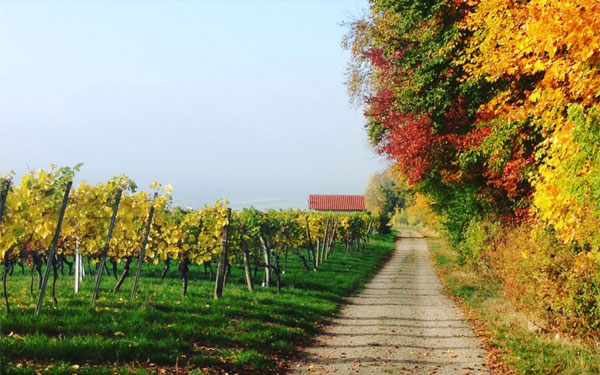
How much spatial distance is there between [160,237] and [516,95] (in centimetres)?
1029

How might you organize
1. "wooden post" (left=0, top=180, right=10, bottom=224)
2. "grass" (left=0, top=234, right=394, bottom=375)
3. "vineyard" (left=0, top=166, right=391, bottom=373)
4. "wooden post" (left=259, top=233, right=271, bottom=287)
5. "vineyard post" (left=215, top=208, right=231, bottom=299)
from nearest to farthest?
"grass" (left=0, top=234, right=394, bottom=375) → "wooden post" (left=0, top=180, right=10, bottom=224) → "vineyard" (left=0, top=166, right=391, bottom=373) → "vineyard post" (left=215, top=208, right=231, bottom=299) → "wooden post" (left=259, top=233, right=271, bottom=287)

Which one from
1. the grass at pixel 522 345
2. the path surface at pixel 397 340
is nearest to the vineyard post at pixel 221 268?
the path surface at pixel 397 340

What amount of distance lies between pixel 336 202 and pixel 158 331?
272ft

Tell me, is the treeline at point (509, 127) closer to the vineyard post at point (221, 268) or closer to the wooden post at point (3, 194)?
the vineyard post at point (221, 268)

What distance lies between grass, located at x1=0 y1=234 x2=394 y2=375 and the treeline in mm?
4786

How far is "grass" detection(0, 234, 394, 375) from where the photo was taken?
7.25 m

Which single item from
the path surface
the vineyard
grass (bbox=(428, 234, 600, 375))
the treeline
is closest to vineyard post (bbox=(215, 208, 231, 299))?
the vineyard

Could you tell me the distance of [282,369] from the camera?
8.20 m

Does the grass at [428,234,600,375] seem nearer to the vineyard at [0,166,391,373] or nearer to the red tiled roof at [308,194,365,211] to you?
the vineyard at [0,166,391,373]

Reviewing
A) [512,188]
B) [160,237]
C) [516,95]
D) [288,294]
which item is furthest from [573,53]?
[160,237]

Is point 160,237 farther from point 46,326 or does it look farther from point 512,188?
point 512,188

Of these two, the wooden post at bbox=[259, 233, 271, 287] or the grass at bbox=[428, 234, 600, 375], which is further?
the wooden post at bbox=[259, 233, 271, 287]

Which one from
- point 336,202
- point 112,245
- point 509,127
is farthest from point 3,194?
point 336,202

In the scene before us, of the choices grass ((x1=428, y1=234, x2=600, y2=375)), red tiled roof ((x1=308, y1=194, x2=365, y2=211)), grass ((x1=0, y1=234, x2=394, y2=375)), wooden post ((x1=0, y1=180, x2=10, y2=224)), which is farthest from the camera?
red tiled roof ((x1=308, y1=194, x2=365, y2=211))
